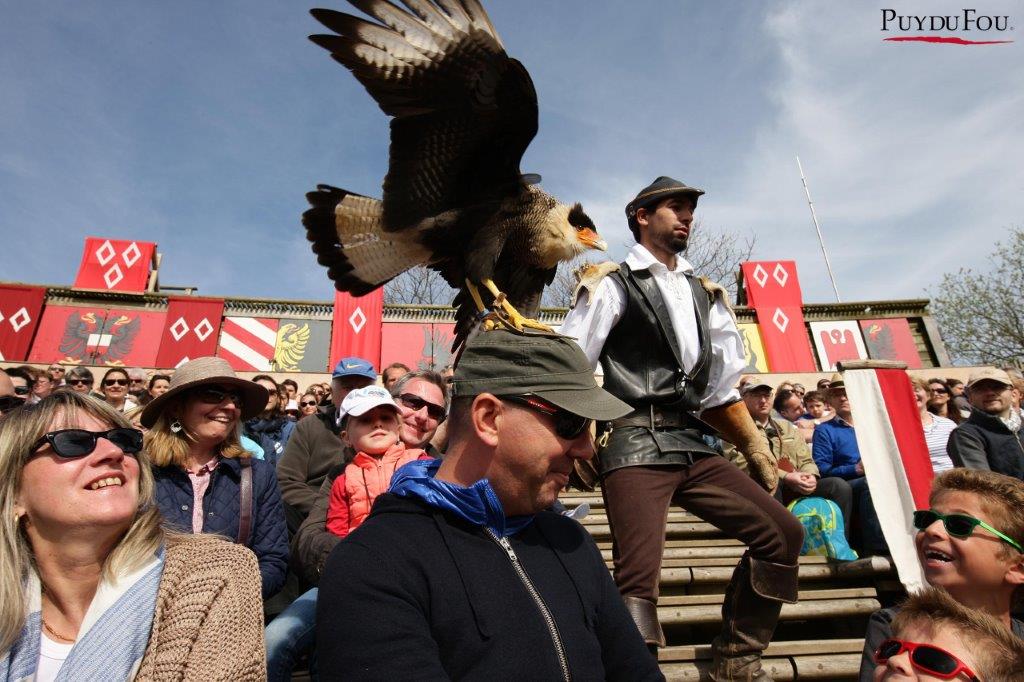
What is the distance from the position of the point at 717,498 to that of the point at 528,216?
7.86ft

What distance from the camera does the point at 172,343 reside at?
13.8 m

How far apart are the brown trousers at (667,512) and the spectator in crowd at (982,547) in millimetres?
517

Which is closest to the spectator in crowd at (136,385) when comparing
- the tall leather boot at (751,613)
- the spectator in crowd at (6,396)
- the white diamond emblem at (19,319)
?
the spectator in crowd at (6,396)

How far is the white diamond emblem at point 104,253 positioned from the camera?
1552 centimetres

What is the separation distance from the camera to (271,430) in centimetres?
525

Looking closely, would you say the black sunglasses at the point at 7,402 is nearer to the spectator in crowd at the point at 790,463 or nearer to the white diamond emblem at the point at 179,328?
the spectator in crowd at the point at 790,463

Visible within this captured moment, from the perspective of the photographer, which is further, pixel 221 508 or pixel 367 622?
pixel 221 508

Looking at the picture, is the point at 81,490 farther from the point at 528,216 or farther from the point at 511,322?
the point at 528,216

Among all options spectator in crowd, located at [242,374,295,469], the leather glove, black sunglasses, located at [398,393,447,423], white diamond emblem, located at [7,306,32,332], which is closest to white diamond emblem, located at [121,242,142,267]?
white diamond emblem, located at [7,306,32,332]

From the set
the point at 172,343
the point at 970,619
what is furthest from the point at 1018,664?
the point at 172,343

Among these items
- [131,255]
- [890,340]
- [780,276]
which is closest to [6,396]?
[131,255]

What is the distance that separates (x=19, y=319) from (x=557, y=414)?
55.9 feet

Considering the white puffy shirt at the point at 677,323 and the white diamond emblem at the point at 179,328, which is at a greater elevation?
the white diamond emblem at the point at 179,328

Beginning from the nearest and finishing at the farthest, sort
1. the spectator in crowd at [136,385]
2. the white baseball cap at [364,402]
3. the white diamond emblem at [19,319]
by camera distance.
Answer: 1. the white baseball cap at [364,402]
2. the spectator in crowd at [136,385]
3. the white diamond emblem at [19,319]
